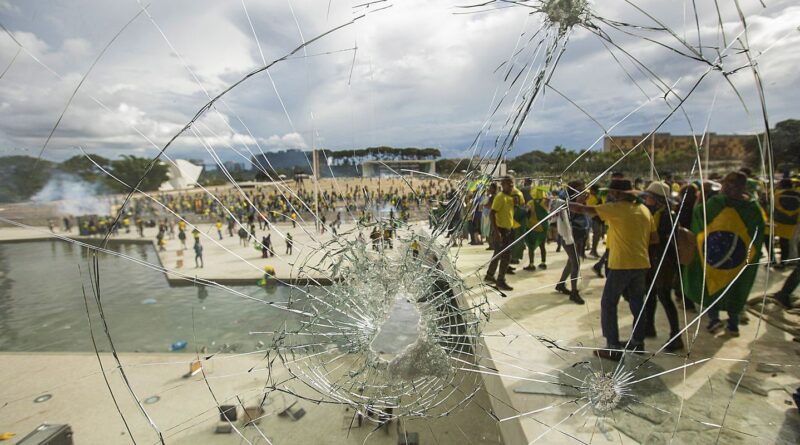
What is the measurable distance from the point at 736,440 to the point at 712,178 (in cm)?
407

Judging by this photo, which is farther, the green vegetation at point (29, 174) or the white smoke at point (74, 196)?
the white smoke at point (74, 196)

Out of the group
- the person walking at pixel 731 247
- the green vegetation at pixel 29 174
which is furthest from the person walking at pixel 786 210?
the green vegetation at pixel 29 174

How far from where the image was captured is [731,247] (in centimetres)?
331

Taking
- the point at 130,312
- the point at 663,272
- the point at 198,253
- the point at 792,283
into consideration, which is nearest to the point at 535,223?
the point at 663,272

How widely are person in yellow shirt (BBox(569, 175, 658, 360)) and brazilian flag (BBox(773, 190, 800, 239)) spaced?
3388mm

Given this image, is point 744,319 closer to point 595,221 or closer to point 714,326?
point 714,326

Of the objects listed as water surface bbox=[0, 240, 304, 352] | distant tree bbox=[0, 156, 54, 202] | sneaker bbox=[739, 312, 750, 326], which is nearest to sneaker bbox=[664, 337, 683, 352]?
sneaker bbox=[739, 312, 750, 326]

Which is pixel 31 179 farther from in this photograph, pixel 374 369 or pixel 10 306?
pixel 374 369

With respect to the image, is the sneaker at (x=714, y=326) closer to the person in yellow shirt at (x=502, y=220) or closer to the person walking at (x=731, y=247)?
the person walking at (x=731, y=247)

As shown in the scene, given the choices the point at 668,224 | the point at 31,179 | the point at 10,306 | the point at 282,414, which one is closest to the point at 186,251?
the point at 10,306

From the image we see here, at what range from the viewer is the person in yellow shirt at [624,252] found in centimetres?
290

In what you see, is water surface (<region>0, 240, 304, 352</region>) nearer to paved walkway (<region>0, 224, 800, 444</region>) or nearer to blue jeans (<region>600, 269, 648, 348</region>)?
paved walkway (<region>0, 224, 800, 444</region>)

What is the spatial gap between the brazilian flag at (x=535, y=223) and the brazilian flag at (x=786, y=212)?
2922 mm

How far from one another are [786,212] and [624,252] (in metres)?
3.86
